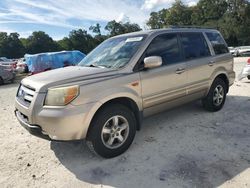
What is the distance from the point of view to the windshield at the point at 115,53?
4328 millimetres

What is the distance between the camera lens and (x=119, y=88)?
394cm

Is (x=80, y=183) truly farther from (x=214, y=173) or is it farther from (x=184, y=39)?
(x=184, y=39)

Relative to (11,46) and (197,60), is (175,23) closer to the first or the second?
(11,46)

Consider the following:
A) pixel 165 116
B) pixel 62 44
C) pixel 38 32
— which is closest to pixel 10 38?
pixel 38 32

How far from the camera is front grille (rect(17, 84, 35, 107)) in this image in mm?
3779

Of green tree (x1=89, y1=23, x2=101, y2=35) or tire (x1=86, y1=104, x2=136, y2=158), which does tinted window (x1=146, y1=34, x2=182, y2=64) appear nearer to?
tire (x1=86, y1=104, x2=136, y2=158)

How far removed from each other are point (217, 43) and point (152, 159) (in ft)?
11.2

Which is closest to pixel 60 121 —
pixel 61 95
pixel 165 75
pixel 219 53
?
pixel 61 95

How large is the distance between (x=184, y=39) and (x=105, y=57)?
5.36ft

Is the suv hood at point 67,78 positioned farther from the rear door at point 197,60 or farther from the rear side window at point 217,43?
the rear side window at point 217,43

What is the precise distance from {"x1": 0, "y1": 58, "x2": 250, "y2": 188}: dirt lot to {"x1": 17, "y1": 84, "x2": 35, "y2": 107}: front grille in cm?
95

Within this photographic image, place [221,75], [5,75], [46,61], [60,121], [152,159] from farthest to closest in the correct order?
[46,61] < [5,75] < [221,75] < [152,159] < [60,121]

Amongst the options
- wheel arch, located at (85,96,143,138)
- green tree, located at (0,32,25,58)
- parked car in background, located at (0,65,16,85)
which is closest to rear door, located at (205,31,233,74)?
wheel arch, located at (85,96,143,138)

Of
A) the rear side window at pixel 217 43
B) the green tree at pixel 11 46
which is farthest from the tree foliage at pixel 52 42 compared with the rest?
the rear side window at pixel 217 43
